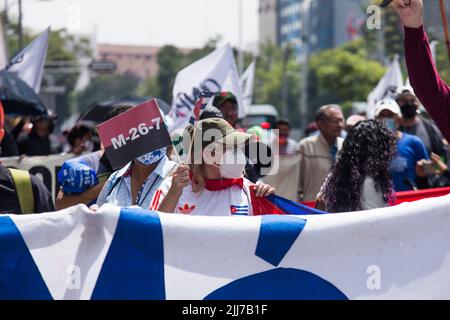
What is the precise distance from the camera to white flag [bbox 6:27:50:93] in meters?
13.4

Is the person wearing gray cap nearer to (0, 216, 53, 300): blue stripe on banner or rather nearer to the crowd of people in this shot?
the crowd of people

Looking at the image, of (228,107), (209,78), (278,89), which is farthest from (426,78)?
(278,89)

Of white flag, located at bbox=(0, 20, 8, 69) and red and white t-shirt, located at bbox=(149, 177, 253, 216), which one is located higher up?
red and white t-shirt, located at bbox=(149, 177, 253, 216)

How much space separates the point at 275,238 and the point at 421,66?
821 mm

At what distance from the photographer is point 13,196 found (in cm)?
480

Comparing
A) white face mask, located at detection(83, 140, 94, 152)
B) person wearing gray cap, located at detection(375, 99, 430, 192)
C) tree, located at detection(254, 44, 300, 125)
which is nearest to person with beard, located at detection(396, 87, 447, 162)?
person wearing gray cap, located at detection(375, 99, 430, 192)

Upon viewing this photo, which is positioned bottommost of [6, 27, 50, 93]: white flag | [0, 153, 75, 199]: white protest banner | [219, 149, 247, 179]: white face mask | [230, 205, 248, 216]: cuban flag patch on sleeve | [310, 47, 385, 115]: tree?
[310, 47, 385, 115]: tree

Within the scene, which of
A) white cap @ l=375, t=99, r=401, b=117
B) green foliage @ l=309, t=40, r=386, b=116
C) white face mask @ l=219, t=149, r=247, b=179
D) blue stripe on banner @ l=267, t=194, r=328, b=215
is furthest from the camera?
green foliage @ l=309, t=40, r=386, b=116

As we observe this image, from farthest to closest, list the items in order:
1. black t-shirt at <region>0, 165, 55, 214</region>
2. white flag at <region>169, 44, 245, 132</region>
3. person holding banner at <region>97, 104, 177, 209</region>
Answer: white flag at <region>169, 44, 245, 132</region> < person holding banner at <region>97, 104, 177, 209</region> < black t-shirt at <region>0, 165, 55, 214</region>

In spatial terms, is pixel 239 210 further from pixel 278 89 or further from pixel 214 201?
pixel 278 89

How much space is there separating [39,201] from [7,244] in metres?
1.18

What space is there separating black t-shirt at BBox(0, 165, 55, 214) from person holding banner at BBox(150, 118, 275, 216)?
642 millimetres

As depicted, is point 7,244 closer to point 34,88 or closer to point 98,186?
point 98,186
